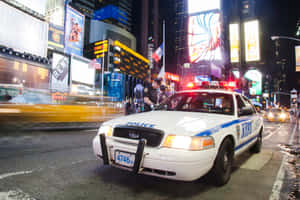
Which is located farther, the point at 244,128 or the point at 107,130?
the point at 244,128

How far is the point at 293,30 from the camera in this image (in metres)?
70.7

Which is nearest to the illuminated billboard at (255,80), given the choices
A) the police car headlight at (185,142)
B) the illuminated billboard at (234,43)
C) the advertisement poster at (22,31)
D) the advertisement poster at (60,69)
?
the illuminated billboard at (234,43)

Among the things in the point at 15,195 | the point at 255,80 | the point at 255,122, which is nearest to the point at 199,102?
the point at 255,122

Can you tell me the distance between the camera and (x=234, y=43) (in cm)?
6681

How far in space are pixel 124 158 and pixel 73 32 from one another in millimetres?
51350

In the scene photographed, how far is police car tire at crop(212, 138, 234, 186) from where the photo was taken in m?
2.61

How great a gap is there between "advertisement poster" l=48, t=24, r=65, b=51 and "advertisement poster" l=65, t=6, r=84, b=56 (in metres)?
1.09

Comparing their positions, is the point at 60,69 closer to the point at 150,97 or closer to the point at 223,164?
the point at 150,97

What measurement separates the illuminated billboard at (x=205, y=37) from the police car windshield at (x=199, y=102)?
4657 cm

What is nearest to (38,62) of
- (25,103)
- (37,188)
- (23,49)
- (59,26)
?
(23,49)

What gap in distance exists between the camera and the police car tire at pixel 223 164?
261cm

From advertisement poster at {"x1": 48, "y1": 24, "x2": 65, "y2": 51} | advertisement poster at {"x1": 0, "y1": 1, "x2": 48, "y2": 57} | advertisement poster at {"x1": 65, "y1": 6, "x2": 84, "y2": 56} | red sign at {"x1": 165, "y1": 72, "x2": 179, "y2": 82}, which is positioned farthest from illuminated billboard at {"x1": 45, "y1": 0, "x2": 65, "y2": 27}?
red sign at {"x1": 165, "y1": 72, "x2": 179, "y2": 82}

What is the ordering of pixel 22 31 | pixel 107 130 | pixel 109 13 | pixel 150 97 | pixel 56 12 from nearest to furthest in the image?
pixel 107 130, pixel 150 97, pixel 22 31, pixel 56 12, pixel 109 13

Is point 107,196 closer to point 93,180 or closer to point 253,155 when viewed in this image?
point 93,180
